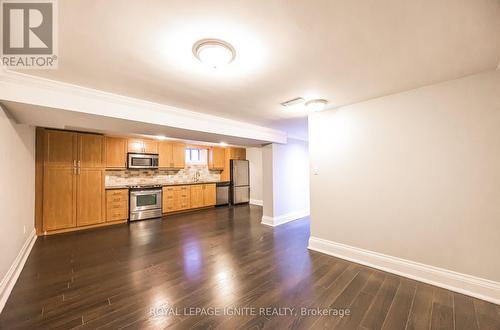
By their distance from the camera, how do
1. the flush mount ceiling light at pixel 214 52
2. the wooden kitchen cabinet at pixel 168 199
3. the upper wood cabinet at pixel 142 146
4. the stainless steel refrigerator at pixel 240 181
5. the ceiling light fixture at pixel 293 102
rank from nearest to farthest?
the flush mount ceiling light at pixel 214 52 < the ceiling light fixture at pixel 293 102 < the upper wood cabinet at pixel 142 146 < the wooden kitchen cabinet at pixel 168 199 < the stainless steel refrigerator at pixel 240 181

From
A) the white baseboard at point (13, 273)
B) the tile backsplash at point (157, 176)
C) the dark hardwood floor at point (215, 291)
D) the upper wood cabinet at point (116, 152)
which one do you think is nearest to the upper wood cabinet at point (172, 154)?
the tile backsplash at point (157, 176)

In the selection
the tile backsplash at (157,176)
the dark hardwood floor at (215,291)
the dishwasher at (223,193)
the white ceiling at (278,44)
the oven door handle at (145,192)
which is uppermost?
the white ceiling at (278,44)

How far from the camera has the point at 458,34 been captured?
149cm

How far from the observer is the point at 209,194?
6.82 metres

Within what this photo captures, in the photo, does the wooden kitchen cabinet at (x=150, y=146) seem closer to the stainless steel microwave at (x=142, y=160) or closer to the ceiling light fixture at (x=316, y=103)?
the stainless steel microwave at (x=142, y=160)

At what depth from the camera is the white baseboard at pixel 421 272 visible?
2050 mm

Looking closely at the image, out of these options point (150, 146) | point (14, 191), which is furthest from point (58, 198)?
point (150, 146)

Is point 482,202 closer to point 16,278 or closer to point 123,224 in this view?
point 16,278

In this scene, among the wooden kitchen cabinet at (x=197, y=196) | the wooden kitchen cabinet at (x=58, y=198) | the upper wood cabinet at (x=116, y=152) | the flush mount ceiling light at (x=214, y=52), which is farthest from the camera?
the wooden kitchen cabinet at (x=197, y=196)

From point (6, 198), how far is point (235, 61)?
297cm

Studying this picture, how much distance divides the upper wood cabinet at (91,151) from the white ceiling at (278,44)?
9.73 feet

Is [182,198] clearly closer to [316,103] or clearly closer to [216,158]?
[216,158]

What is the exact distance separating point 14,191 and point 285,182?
15.6ft

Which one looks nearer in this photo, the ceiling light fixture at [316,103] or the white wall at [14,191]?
the white wall at [14,191]
